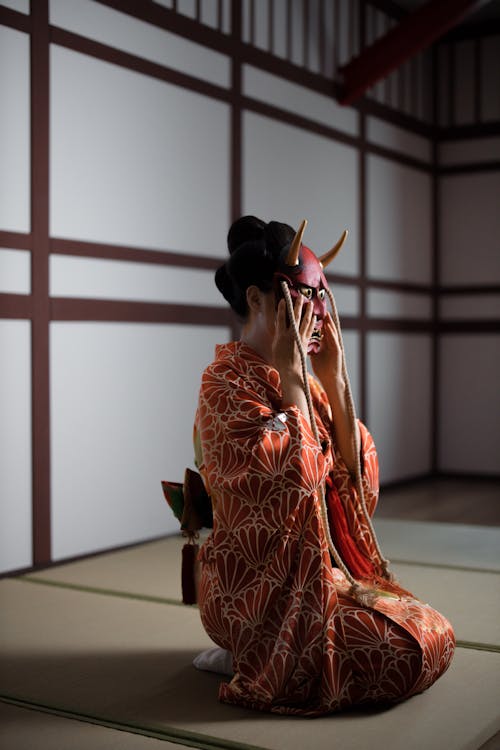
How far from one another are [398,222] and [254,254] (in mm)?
4381

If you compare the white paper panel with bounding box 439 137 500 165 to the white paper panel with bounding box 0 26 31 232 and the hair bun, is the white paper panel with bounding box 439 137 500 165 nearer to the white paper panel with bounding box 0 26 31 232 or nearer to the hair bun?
the white paper panel with bounding box 0 26 31 232

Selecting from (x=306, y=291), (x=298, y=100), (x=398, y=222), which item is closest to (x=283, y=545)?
(x=306, y=291)

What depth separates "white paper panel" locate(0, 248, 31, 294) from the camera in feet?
11.9

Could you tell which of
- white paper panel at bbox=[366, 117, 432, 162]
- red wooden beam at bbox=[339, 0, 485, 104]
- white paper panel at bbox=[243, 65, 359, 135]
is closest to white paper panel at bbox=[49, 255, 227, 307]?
white paper panel at bbox=[243, 65, 359, 135]

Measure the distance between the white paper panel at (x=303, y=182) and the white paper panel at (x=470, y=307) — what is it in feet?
3.75

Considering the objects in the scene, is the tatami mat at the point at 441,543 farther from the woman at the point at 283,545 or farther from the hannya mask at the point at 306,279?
the hannya mask at the point at 306,279

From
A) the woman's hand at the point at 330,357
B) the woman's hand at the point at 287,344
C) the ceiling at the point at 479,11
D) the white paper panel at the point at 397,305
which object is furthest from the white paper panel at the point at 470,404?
the woman's hand at the point at 287,344

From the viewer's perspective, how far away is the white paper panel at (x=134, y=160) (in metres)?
3.91

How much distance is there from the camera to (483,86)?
A: 677 centimetres

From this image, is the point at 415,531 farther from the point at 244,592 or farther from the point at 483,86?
the point at 483,86

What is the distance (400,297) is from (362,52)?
63.4 inches

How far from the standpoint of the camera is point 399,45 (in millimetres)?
5695

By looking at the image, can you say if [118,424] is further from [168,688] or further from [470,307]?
[470,307]

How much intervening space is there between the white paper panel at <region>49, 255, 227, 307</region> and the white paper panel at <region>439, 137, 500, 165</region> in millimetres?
2806
